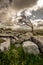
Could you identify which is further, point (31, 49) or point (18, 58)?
point (31, 49)

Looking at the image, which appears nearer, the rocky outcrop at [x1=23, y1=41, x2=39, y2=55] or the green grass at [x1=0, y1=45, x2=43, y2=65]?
the green grass at [x1=0, y1=45, x2=43, y2=65]

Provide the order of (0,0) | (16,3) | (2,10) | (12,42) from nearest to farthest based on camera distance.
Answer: (12,42) → (0,0) → (2,10) → (16,3)

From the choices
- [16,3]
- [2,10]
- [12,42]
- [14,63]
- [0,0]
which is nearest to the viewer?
[14,63]

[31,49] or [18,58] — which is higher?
[31,49]

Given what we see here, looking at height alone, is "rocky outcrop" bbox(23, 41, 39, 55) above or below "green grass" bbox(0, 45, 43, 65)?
above

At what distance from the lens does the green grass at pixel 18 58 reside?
38.4 feet

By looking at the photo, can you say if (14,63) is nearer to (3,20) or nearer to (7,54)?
(7,54)

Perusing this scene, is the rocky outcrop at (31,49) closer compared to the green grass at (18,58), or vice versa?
the green grass at (18,58)

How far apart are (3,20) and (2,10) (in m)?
2.33

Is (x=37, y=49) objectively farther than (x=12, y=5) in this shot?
No

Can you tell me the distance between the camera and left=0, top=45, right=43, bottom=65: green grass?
11.7 metres

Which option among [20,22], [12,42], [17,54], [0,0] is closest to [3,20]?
[20,22]

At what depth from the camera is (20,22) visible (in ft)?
68.6

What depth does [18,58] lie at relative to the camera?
39.9 ft
